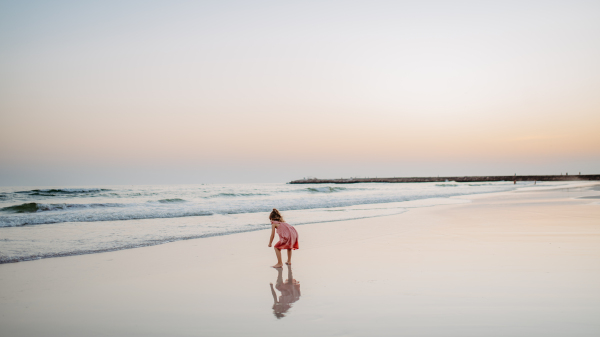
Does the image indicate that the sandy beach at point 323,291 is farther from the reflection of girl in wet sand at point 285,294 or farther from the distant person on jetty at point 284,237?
the distant person on jetty at point 284,237

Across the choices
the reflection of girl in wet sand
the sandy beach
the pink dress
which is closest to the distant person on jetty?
the pink dress

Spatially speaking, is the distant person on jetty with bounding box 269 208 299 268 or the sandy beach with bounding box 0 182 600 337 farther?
the distant person on jetty with bounding box 269 208 299 268

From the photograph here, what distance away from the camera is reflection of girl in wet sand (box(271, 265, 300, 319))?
465 centimetres

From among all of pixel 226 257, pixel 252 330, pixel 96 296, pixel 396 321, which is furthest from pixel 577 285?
pixel 96 296

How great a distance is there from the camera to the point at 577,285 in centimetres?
530

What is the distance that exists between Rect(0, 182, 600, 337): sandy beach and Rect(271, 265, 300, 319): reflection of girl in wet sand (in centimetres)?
Result: 3

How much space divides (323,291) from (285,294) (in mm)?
536

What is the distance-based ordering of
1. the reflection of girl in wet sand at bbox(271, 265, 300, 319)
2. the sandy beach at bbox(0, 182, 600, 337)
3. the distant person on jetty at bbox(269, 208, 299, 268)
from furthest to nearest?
the distant person on jetty at bbox(269, 208, 299, 268)
the reflection of girl in wet sand at bbox(271, 265, 300, 319)
the sandy beach at bbox(0, 182, 600, 337)

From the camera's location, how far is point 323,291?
5371 mm

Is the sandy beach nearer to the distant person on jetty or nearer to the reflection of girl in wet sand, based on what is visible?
the reflection of girl in wet sand

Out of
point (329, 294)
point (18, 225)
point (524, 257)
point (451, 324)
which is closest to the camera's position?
point (451, 324)

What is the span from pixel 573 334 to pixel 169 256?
7086mm

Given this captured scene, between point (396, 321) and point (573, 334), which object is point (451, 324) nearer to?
point (396, 321)

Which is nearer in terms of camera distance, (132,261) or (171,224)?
(132,261)
